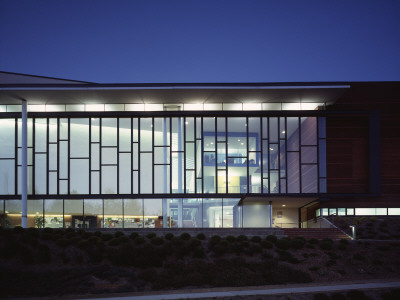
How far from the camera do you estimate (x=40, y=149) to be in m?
37.3

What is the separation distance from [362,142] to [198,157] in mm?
13126

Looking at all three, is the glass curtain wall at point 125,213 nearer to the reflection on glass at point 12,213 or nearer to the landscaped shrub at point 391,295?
the reflection on glass at point 12,213

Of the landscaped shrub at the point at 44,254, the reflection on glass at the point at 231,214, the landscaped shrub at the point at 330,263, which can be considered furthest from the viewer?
the reflection on glass at the point at 231,214

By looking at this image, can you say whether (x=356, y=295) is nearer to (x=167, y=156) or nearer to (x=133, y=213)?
(x=167, y=156)

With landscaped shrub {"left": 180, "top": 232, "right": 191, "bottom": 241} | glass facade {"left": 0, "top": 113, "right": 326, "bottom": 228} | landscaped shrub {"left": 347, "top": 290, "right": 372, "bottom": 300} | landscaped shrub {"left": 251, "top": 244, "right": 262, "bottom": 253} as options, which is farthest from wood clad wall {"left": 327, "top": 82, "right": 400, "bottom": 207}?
landscaped shrub {"left": 347, "top": 290, "right": 372, "bottom": 300}

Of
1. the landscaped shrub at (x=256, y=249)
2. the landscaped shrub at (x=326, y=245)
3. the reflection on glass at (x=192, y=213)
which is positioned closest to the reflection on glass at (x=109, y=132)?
the reflection on glass at (x=192, y=213)

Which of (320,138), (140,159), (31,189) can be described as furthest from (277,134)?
(31,189)

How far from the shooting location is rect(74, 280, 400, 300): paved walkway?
59.4 ft

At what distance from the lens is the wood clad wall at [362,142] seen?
37.2 meters

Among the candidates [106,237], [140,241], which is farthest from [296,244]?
[106,237]

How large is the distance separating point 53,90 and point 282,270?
2214 cm

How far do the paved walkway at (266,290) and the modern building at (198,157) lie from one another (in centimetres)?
1628

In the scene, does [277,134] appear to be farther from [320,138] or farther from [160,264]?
[160,264]

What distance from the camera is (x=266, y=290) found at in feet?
63.0
